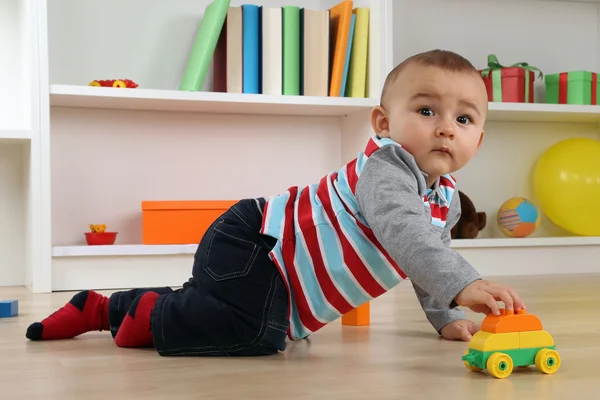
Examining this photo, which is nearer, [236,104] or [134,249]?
[134,249]

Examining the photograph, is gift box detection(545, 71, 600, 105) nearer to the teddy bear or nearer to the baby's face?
the teddy bear

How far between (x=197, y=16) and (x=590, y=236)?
4.24ft

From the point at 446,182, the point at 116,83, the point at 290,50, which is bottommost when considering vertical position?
the point at 446,182

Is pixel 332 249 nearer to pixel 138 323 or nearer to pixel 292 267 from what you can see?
pixel 292 267

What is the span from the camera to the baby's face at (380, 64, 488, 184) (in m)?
0.94

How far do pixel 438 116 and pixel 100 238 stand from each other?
1244 millimetres

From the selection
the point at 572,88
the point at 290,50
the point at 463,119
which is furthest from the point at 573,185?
the point at 463,119

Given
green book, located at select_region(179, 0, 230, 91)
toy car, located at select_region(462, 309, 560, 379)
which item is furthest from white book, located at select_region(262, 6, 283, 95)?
toy car, located at select_region(462, 309, 560, 379)

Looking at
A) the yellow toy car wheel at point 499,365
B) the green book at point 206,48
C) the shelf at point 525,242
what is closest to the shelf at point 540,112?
the shelf at point 525,242

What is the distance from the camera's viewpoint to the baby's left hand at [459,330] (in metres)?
1.09

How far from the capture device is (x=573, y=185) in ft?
7.64

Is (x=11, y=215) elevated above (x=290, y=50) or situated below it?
below

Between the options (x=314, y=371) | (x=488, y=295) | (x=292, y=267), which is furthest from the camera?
(x=292, y=267)

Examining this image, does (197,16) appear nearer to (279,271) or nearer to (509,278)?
(509,278)
